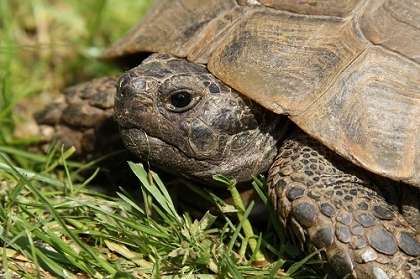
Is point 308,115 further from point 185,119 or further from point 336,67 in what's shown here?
point 185,119

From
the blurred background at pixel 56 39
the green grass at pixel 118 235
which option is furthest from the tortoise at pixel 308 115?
the blurred background at pixel 56 39

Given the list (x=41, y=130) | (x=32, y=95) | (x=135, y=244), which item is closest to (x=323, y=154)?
(x=135, y=244)

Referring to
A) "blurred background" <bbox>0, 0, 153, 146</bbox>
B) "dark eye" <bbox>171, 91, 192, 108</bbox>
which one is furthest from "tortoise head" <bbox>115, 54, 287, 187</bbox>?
"blurred background" <bbox>0, 0, 153, 146</bbox>

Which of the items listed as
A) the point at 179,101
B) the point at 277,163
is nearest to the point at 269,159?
the point at 277,163

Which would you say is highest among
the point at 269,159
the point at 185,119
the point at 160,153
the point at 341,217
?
the point at 185,119

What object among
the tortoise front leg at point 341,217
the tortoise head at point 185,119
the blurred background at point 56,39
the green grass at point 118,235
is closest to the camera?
the tortoise front leg at point 341,217

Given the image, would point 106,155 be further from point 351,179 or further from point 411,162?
point 411,162

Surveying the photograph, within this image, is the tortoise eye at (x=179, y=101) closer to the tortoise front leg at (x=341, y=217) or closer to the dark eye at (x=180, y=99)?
the dark eye at (x=180, y=99)
